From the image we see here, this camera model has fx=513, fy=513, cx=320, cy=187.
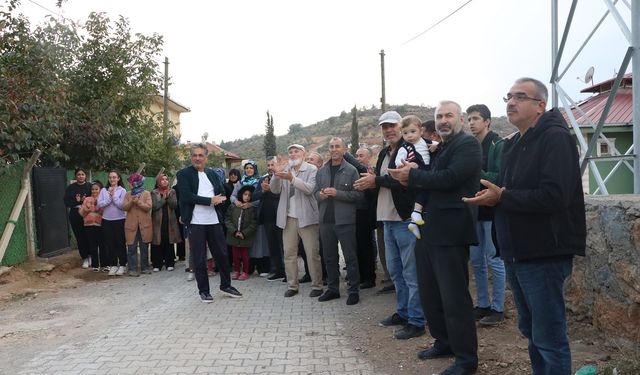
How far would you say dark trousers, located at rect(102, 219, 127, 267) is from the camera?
30.6 feet

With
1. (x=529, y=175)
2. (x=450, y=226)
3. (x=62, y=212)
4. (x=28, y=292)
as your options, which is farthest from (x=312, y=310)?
(x=62, y=212)

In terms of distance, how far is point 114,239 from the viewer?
938cm

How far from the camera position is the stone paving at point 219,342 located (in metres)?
4.41

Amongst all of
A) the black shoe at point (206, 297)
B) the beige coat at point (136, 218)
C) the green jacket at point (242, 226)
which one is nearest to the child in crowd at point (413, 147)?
the black shoe at point (206, 297)

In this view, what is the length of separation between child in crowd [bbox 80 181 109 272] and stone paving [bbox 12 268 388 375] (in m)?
3.11

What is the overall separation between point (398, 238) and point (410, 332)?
3.08ft

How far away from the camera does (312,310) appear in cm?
640

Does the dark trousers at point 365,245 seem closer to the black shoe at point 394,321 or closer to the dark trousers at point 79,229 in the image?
the black shoe at point 394,321

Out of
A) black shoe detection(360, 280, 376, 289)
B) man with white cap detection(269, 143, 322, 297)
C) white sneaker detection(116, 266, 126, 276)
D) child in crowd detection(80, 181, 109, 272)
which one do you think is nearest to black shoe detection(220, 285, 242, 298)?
man with white cap detection(269, 143, 322, 297)

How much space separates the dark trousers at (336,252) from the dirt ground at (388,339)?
0.40m

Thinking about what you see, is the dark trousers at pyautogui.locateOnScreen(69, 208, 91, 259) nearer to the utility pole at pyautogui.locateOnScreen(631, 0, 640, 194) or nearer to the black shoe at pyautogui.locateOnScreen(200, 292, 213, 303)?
the black shoe at pyautogui.locateOnScreen(200, 292, 213, 303)

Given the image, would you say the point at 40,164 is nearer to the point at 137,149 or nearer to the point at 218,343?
the point at 137,149

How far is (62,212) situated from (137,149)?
2.97 m

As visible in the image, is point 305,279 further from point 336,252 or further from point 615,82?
point 615,82
